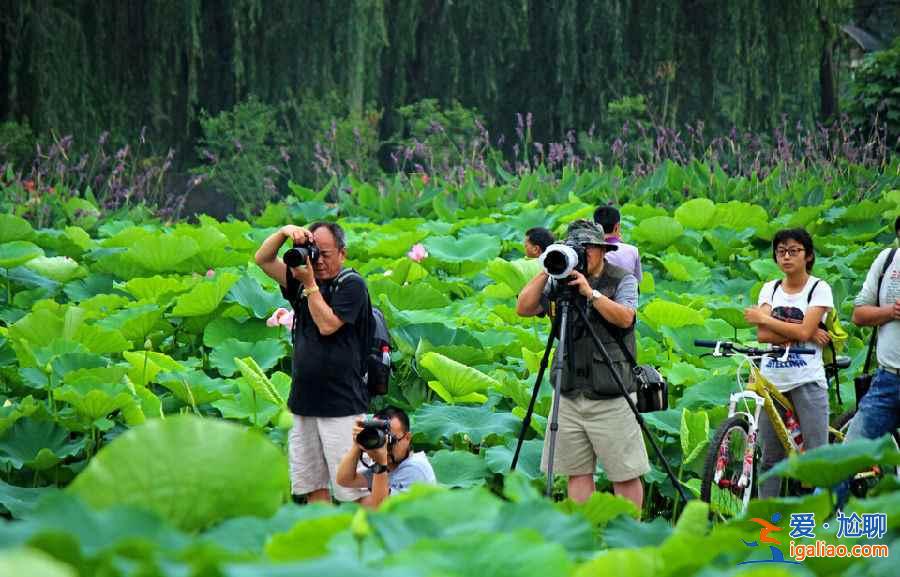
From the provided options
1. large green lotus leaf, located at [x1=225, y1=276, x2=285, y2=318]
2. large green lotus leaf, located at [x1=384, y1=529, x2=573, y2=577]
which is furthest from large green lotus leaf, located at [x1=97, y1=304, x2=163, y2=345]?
large green lotus leaf, located at [x1=384, y1=529, x2=573, y2=577]

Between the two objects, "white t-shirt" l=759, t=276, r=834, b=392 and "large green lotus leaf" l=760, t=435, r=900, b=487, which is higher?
"large green lotus leaf" l=760, t=435, r=900, b=487

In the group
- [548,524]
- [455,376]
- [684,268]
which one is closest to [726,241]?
[684,268]

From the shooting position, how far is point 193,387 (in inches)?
174

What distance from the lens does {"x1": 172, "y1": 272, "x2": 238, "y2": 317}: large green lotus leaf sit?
4969 millimetres

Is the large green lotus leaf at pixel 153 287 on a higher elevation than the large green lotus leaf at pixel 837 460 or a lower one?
lower

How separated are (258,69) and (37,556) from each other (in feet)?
36.0

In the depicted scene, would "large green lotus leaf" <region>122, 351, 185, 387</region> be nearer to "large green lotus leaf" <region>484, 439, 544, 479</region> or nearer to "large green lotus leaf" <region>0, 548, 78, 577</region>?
"large green lotus leaf" <region>484, 439, 544, 479</region>

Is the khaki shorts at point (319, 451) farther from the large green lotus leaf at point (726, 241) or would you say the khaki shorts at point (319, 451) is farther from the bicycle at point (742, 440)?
the large green lotus leaf at point (726, 241)

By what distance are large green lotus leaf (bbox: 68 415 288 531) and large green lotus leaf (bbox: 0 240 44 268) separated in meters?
4.80

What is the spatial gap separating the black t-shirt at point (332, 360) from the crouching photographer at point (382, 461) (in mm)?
175

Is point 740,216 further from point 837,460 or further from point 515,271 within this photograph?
point 837,460

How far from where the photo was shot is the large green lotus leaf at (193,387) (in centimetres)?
438

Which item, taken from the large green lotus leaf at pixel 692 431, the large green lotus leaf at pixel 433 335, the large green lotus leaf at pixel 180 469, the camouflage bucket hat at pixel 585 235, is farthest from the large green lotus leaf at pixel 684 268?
the large green lotus leaf at pixel 180 469

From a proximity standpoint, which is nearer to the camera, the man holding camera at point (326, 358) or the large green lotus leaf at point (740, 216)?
the man holding camera at point (326, 358)
